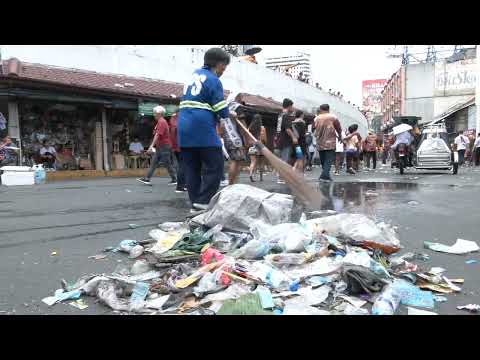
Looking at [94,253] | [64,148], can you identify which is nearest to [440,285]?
[94,253]

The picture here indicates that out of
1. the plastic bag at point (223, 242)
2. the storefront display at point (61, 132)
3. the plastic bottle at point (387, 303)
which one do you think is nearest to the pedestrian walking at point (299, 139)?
the plastic bag at point (223, 242)

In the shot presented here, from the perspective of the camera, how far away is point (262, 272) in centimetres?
290

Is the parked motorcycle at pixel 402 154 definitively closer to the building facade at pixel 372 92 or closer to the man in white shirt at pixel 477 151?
the man in white shirt at pixel 477 151

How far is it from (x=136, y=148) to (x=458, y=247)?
16061mm

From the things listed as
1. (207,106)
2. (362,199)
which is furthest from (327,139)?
(207,106)

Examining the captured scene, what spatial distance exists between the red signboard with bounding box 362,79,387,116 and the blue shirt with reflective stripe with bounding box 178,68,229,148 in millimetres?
113383

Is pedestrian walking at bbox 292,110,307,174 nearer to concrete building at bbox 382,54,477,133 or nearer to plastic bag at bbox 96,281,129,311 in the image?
plastic bag at bbox 96,281,129,311

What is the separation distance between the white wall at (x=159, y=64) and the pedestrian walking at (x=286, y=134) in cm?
513

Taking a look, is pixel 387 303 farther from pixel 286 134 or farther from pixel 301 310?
pixel 286 134

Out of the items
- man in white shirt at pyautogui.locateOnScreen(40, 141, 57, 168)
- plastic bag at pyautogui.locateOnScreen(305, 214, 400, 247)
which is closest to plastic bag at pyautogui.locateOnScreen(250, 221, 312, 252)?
plastic bag at pyautogui.locateOnScreen(305, 214, 400, 247)

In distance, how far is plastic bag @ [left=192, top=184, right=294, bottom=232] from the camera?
3.90 meters

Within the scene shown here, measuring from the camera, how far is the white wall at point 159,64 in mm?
16328

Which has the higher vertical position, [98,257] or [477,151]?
[477,151]

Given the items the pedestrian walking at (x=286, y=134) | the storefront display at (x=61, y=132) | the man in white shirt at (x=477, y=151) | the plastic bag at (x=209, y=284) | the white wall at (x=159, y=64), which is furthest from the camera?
the man in white shirt at (x=477, y=151)
